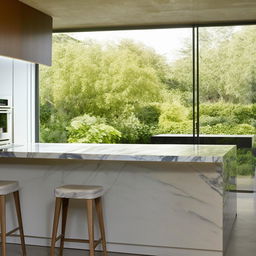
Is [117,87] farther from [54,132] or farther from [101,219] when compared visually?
[101,219]

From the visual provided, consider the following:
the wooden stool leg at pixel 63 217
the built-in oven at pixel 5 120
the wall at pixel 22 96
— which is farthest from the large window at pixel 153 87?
the wooden stool leg at pixel 63 217

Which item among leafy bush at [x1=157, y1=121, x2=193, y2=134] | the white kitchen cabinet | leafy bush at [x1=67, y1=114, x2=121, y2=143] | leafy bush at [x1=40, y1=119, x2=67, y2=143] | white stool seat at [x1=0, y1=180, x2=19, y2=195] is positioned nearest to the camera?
white stool seat at [x1=0, y1=180, x2=19, y2=195]

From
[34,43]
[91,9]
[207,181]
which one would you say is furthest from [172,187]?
[91,9]

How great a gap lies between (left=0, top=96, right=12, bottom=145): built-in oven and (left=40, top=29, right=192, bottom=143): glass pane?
1422 mm

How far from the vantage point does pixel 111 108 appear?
7.41 metres

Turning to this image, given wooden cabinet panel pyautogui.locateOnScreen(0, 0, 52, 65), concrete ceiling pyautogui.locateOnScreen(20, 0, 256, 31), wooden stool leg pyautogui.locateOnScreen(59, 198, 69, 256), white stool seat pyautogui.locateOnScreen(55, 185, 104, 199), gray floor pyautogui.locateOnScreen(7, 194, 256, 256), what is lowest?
gray floor pyautogui.locateOnScreen(7, 194, 256, 256)

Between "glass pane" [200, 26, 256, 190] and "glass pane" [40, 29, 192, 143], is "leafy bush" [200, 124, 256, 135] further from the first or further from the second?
"glass pane" [40, 29, 192, 143]

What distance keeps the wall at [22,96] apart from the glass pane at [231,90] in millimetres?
2652

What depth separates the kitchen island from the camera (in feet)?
12.9

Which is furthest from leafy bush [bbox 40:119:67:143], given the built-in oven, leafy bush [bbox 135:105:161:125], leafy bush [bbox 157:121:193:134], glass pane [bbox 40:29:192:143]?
leafy bush [bbox 157:121:193:134]

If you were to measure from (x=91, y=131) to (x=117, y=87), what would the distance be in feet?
2.67

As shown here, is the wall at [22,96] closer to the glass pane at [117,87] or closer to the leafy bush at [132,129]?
the glass pane at [117,87]

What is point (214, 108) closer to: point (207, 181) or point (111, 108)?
point (111, 108)

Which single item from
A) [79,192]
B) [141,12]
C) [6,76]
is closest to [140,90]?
[141,12]
